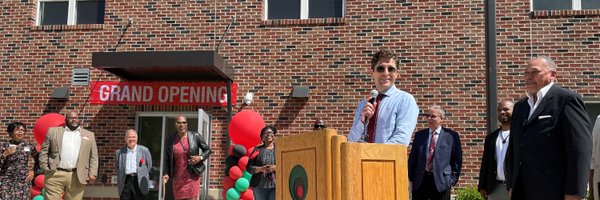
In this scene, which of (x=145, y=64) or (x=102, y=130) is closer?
(x=145, y=64)

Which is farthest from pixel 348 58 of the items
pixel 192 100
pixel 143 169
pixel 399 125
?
pixel 399 125

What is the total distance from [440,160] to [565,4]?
554cm

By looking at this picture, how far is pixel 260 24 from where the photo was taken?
36.8 feet

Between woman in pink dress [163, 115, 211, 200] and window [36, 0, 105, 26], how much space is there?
4.25m

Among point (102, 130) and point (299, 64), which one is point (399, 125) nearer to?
point (299, 64)

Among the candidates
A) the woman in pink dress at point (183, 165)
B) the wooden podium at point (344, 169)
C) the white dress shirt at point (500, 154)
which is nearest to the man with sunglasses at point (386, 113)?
the wooden podium at point (344, 169)

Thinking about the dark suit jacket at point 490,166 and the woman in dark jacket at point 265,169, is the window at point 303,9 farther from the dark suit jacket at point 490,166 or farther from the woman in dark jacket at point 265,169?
the dark suit jacket at point 490,166

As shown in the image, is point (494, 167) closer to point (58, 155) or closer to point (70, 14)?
point (58, 155)

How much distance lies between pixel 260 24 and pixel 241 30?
36 cm

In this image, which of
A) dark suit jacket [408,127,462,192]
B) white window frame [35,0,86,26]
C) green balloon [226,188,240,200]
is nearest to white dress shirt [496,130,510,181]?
dark suit jacket [408,127,462,192]

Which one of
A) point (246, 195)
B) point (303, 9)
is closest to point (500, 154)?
point (246, 195)

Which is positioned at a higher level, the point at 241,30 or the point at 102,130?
the point at 241,30

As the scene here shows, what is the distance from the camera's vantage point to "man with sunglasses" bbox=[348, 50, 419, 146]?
395 centimetres

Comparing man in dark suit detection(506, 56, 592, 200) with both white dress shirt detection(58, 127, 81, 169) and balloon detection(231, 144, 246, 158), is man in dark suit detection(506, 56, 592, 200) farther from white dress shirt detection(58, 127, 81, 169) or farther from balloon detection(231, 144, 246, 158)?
white dress shirt detection(58, 127, 81, 169)
